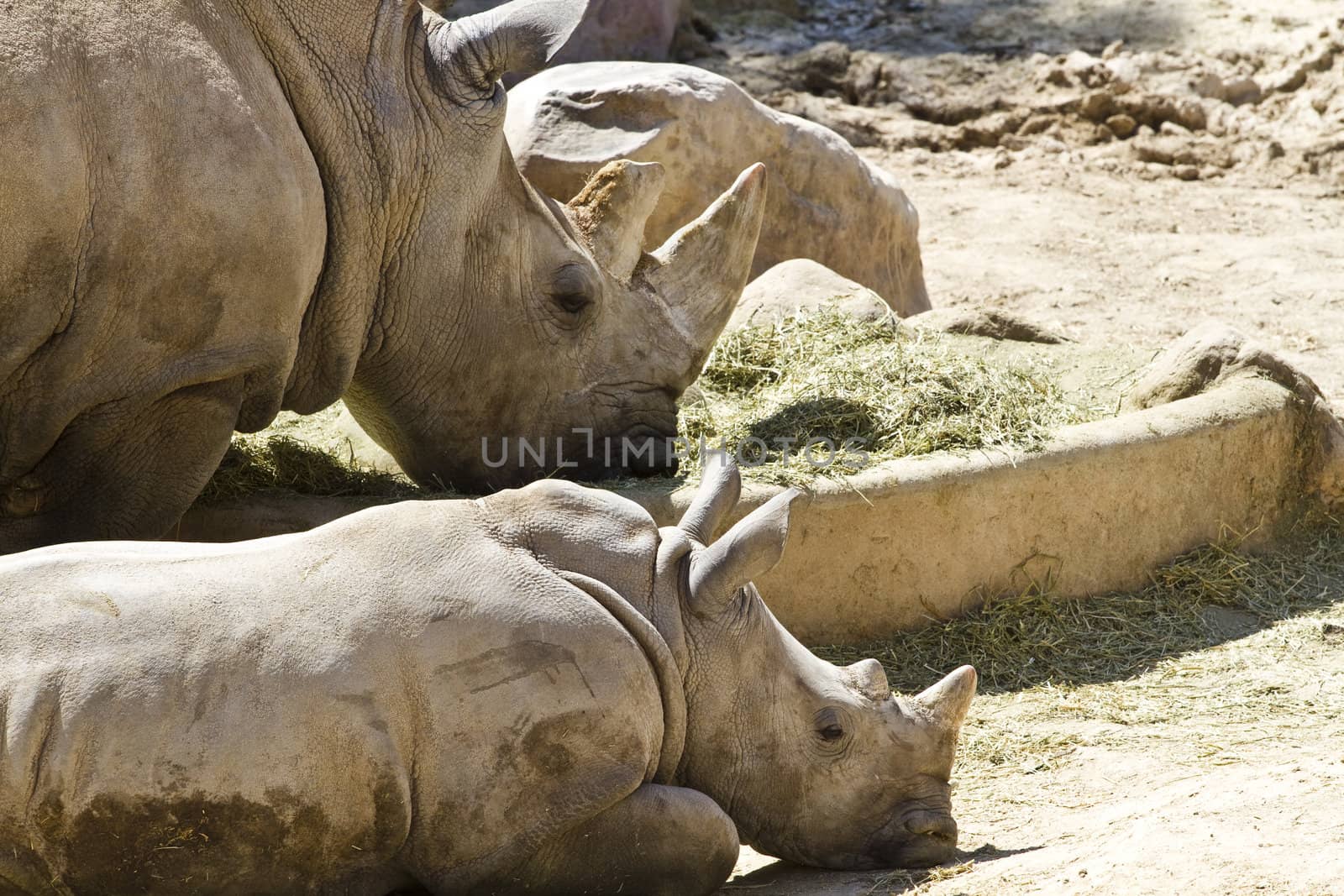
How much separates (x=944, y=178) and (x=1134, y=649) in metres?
6.50

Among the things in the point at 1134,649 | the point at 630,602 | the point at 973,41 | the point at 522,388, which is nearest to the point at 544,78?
the point at 522,388

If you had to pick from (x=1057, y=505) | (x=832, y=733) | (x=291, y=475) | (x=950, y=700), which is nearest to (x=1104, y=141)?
(x=1057, y=505)

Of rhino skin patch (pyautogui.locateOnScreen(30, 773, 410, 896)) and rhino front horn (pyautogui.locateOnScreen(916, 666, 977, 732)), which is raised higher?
rhino skin patch (pyautogui.locateOnScreen(30, 773, 410, 896))

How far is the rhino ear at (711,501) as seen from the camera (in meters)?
3.91

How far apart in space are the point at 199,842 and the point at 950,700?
162 centimetres

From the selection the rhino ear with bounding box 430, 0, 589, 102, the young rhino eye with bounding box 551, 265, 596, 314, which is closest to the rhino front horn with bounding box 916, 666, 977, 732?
the young rhino eye with bounding box 551, 265, 596, 314

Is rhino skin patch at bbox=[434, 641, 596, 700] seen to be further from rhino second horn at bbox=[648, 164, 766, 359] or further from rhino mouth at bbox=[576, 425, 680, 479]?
rhino second horn at bbox=[648, 164, 766, 359]

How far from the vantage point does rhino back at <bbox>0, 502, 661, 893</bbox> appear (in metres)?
3.15

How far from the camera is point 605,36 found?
12570 millimetres

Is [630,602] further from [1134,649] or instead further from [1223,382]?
[1223,382]

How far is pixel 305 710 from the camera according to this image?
3.24m

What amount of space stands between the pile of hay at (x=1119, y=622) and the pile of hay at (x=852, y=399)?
539 mm

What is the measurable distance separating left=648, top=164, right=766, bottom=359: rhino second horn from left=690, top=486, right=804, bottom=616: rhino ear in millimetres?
1950

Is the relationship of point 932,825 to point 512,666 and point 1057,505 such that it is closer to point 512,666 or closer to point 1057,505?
point 512,666
